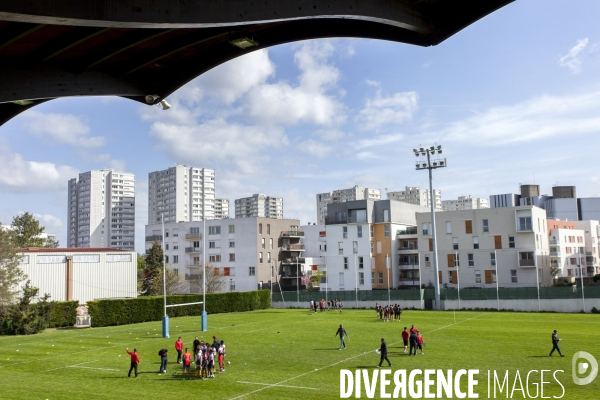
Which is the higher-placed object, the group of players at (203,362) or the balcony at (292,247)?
the balcony at (292,247)

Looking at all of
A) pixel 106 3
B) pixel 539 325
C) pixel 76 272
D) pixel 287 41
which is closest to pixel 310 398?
pixel 287 41

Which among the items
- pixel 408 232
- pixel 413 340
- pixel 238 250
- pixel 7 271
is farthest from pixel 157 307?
pixel 408 232

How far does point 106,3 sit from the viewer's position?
7.12m

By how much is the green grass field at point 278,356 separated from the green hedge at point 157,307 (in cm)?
463

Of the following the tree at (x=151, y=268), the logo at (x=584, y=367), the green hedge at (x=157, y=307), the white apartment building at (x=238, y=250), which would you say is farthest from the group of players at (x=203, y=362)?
the tree at (x=151, y=268)

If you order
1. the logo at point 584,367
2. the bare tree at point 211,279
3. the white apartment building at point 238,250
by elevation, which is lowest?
the logo at point 584,367

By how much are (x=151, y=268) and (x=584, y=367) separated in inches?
3247

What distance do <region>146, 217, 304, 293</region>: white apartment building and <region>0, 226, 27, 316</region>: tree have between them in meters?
47.1

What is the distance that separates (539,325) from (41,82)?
4482 centimetres

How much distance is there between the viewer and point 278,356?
30.2 m

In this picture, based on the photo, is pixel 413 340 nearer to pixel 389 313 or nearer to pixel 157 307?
pixel 389 313

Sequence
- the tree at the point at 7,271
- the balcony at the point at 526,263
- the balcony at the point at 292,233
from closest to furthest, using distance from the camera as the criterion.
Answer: the tree at the point at 7,271 → the balcony at the point at 526,263 → the balcony at the point at 292,233

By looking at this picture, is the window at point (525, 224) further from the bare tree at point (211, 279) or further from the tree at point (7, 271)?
the tree at point (7, 271)

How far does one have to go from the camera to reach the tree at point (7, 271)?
46.8m
